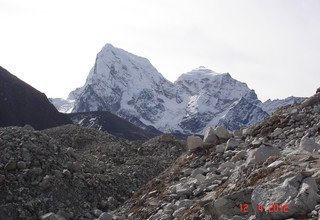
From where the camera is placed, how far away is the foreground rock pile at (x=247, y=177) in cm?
887

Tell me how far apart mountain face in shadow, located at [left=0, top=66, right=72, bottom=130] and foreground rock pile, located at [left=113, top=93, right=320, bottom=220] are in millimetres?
92696

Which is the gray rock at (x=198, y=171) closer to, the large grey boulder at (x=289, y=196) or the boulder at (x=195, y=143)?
the boulder at (x=195, y=143)

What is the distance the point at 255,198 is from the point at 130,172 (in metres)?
15.8

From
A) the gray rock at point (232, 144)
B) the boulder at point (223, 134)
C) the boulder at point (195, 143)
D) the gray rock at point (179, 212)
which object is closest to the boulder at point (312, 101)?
the gray rock at point (232, 144)

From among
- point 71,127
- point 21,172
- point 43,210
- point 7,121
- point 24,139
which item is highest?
point 7,121

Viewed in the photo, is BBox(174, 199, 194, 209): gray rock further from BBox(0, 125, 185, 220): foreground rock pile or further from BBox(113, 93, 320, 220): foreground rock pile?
BBox(0, 125, 185, 220): foreground rock pile

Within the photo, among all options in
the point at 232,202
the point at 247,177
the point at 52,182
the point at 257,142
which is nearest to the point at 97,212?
the point at 52,182

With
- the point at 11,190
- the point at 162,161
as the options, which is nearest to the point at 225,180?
the point at 11,190

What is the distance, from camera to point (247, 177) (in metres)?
11.1

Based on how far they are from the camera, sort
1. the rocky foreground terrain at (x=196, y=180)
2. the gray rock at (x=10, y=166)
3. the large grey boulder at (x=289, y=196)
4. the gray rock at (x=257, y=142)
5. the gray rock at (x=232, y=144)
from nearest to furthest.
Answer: the large grey boulder at (x=289, y=196) < the rocky foreground terrain at (x=196, y=180) < the gray rock at (x=257, y=142) < the gray rock at (x=232, y=144) < the gray rock at (x=10, y=166)

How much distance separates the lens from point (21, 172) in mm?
16828

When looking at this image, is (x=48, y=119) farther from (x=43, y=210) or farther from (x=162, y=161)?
(x=43, y=210)

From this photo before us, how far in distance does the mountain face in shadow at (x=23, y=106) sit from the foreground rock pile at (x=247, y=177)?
304 ft

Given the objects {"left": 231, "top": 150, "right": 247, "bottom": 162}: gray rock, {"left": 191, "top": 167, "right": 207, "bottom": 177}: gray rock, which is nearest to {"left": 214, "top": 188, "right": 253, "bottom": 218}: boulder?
{"left": 231, "top": 150, "right": 247, "bottom": 162}: gray rock
